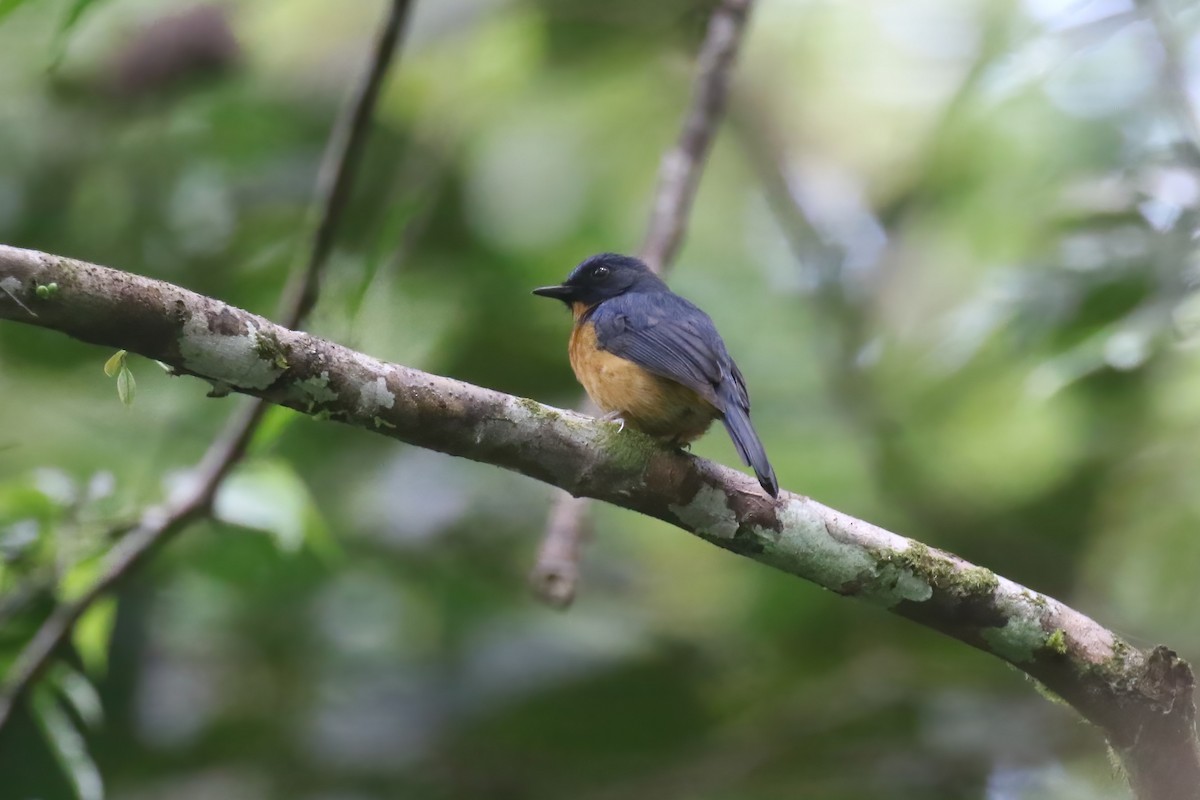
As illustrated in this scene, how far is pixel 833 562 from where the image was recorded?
9.49ft

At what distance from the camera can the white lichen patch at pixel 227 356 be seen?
Answer: 2479 millimetres

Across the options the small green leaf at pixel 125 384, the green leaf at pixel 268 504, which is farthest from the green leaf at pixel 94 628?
the small green leaf at pixel 125 384

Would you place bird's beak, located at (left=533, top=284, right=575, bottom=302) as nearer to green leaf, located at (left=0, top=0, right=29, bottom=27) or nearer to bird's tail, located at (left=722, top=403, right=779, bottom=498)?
bird's tail, located at (left=722, top=403, right=779, bottom=498)

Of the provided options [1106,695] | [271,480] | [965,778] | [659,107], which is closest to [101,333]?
[271,480]

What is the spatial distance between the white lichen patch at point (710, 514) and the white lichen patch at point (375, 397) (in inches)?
28.2

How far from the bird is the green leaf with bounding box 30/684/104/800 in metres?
2.05

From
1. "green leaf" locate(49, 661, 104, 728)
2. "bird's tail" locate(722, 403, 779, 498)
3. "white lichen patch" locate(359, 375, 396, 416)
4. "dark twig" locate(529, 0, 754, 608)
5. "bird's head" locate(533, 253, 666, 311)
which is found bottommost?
"green leaf" locate(49, 661, 104, 728)

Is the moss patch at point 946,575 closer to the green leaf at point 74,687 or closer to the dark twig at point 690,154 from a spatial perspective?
the dark twig at point 690,154

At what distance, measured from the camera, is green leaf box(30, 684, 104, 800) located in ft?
13.1

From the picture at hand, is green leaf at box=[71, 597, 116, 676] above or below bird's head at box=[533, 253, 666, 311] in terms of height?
below

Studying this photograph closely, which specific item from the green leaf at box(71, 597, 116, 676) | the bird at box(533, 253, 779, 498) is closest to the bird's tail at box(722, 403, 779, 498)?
the bird at box(533, 253, 779, 498)

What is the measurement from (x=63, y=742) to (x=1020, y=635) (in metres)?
3.03

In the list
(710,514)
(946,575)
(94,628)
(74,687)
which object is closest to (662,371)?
(710,514)

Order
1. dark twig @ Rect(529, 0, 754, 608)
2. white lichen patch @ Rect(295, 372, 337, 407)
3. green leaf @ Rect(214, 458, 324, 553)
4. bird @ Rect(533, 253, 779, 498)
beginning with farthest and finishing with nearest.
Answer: dark twig @ Rect(529, 0, 754, 608)
green leaf @ Rect(214, 458, 324, 553)
bird @ Rect(533, 253, 779, 498)
white lichen patch @ Rect(295, 372, 337, 407)
